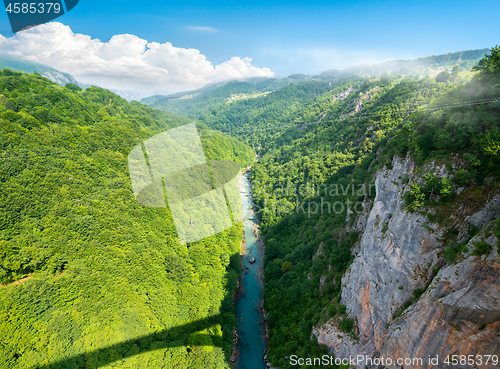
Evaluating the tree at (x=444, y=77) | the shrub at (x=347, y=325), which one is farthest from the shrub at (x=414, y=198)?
the tree at (x=444, y=77)

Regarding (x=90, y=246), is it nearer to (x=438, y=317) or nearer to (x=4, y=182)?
(x=4, y=182)

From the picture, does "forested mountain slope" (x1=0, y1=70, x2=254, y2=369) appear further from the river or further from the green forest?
the green forest

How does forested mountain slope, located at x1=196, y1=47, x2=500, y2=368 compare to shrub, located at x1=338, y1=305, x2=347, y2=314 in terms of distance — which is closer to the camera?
forested mountain slope, located at x1=196, y1=47, x2=500, y2=368

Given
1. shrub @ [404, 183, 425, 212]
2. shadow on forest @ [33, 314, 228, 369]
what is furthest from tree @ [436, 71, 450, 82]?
shadow on forest @ [33, 314, 228, 369]


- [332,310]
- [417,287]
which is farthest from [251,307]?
[417,287]

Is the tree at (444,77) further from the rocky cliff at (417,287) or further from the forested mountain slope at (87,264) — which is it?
the forested mountain slope at (87,264)
